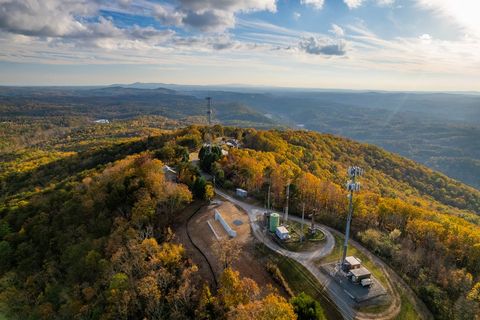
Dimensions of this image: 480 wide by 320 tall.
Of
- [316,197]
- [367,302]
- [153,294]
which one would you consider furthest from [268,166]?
[153,294]

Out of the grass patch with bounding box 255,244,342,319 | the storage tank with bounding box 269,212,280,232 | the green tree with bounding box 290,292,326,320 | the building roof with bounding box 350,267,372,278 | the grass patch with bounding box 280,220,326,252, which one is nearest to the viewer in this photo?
the green tree with bounding box 290,292,326,320

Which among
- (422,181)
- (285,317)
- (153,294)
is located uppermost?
(285,317)

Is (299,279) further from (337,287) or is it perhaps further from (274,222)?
(274,222)

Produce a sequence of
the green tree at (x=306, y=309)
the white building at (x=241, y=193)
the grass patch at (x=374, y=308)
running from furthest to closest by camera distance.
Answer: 1. the white building at (x=241, y=193)
2. the grass patch at (x=374, y=308)
3. the green tree at (x=306, y=309)

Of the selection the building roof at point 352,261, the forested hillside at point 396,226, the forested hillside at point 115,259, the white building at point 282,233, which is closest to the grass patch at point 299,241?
the white building at point 282,233

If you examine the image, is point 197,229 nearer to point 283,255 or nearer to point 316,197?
point 283,255

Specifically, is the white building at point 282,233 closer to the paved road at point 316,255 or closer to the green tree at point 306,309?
the paved road at point 316,255

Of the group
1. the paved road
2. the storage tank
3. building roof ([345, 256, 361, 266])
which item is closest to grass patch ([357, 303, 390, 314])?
the paved road

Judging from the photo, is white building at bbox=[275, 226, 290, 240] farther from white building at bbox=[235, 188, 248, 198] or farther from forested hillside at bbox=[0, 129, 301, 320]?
white building at bbox=[235, 188, 248, 198]
